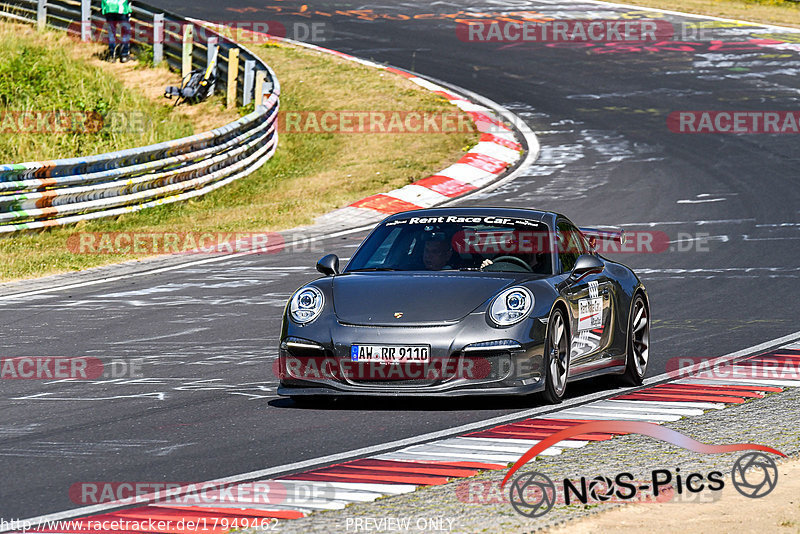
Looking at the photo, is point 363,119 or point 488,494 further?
point 363,119

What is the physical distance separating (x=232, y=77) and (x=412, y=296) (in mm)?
19646

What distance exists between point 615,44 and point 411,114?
1039cm

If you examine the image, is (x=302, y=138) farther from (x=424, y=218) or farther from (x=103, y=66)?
(x=424, y=218)

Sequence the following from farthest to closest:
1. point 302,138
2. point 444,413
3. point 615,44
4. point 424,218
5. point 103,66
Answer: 1. point 615,44
2. point 103,66
3. point 302,138
4. point 424,218
5. point 444,413

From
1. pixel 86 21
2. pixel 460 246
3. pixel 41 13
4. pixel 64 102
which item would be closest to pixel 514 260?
pixel 460 246

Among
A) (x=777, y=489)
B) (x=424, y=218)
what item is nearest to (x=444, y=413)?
(x=424, y=218)

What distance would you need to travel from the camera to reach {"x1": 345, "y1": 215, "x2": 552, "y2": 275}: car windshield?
372 inches

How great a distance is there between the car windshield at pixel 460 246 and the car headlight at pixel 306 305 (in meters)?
0.68

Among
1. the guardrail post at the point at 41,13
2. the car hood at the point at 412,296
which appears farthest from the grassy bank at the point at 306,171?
the car hood at the point at 412,296

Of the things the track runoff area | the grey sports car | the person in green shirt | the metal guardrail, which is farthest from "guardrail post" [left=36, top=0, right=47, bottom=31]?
the track runoff area

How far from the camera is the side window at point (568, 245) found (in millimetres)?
9648

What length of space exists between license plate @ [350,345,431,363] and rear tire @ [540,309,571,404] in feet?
2.66

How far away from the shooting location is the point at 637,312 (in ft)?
33.5

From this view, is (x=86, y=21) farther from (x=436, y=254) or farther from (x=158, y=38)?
(x=436, y=254)
